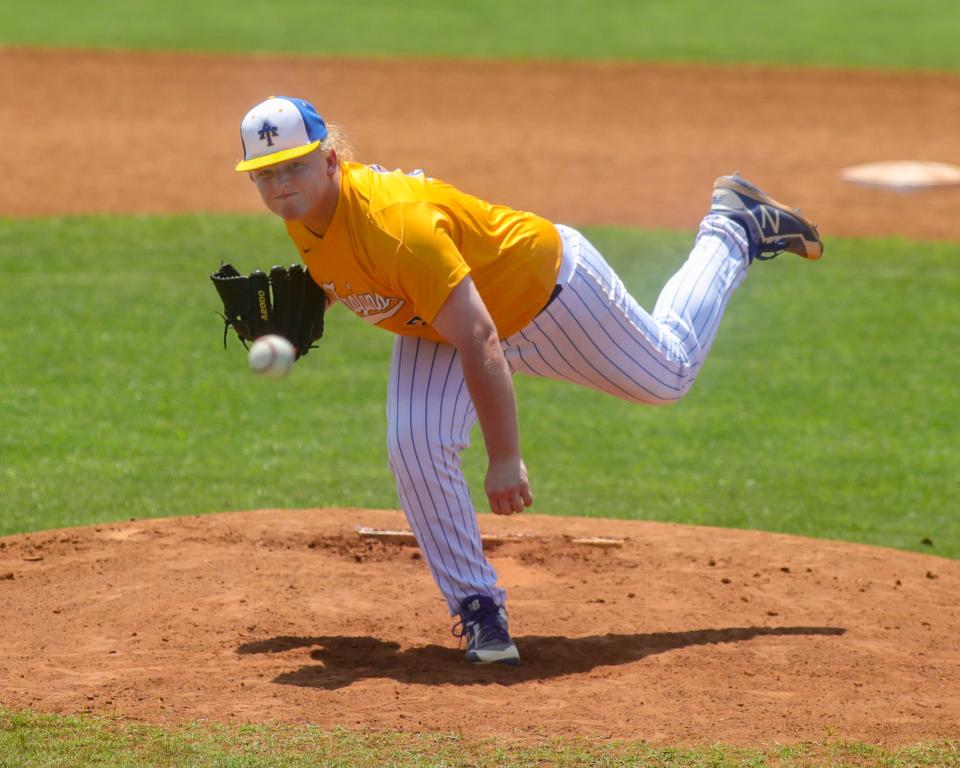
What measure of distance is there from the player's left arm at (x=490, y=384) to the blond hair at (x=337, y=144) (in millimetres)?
571

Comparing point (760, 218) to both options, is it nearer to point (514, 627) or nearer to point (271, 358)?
point (514, 627)

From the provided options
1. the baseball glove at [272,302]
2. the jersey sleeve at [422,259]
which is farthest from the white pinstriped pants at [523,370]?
the jersey sleeve at [422,259]

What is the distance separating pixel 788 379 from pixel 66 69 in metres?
12.2

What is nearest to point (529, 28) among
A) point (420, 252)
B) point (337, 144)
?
point (337, 144)

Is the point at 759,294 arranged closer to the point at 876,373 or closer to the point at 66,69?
the point at 876,373

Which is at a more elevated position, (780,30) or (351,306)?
(780,30)

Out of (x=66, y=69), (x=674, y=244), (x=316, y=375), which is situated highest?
(x=66, y=69)

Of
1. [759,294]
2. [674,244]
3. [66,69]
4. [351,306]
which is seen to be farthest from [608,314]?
[66,69]

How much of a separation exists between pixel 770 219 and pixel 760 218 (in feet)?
0.14

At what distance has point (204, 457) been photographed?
24.4 feet

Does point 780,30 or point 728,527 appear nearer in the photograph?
point 728,527

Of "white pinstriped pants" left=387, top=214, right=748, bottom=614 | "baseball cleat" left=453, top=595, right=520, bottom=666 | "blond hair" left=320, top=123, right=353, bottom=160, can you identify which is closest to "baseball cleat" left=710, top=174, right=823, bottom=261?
"white pinstriped pants" left=387, top=214, right=748, bottom=614

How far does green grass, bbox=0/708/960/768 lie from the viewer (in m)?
3.79

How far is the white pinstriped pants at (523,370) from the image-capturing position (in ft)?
15.2
